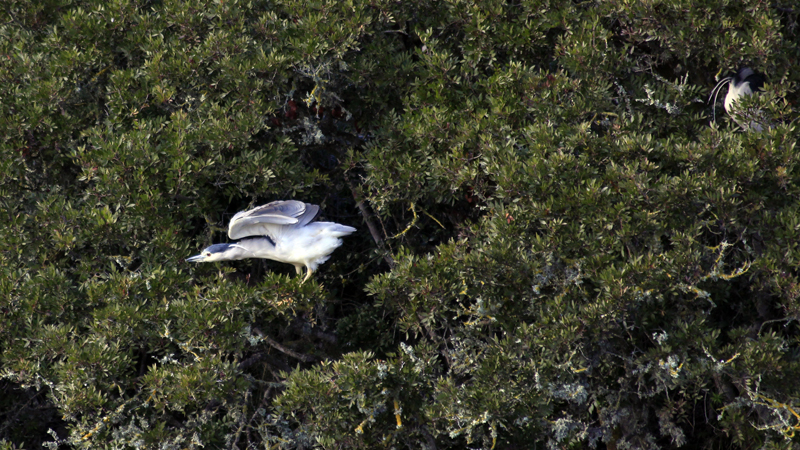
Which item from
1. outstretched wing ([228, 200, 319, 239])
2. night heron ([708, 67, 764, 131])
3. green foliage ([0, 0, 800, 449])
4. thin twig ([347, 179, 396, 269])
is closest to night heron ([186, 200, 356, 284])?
outstretched wing ([228, 200, 319, 239])

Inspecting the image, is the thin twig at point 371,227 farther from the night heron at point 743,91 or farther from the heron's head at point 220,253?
the night heron at point 743,91

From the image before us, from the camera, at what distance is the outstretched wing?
356cm

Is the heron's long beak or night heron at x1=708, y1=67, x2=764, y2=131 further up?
night heron at x1=708, y1=67, x2=764, y2=131

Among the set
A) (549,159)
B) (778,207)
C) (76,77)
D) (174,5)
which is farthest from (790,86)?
(76,77)

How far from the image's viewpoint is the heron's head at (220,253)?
361cm

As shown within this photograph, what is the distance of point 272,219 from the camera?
3.58 m

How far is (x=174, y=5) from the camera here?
4.16 meters

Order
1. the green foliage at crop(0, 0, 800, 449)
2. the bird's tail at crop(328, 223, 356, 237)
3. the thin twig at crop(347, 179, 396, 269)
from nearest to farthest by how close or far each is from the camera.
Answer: the green foliage at crop(0, 0, 800, 449) < the bird's tail at crop(328, 223, 356, 237) < the thin twig at crop(347, 179, 396, 269)

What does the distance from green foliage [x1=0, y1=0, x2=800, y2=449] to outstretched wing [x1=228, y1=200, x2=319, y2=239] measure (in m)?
0.21

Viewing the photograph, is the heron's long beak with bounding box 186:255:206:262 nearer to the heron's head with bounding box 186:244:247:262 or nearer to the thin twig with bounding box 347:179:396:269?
the heron's head with bounding box 186:244:247:262

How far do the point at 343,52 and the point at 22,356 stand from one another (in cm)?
201

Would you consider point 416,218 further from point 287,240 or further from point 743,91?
point 743,91

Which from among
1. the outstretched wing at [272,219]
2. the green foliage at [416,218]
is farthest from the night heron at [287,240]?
the green foliage at [416,218]

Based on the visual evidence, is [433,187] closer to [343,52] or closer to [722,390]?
[343,52]
